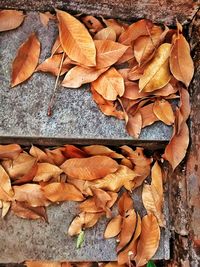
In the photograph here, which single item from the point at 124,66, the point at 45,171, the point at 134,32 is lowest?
the point at 45,171

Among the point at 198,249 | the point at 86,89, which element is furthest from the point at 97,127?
the point at 198,249

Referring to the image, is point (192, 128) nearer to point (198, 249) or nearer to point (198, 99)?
point (198, 99)

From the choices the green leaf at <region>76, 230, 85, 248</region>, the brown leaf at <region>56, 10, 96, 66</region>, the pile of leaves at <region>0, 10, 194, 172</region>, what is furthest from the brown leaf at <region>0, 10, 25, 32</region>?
the green leaf at <region>76, 230, 85, 248</region>

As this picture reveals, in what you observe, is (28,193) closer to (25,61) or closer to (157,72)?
(25,61)

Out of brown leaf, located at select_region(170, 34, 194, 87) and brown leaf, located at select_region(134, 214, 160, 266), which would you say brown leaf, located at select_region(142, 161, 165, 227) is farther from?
brown leaf, located at select_region(170, 34, 194, 87)

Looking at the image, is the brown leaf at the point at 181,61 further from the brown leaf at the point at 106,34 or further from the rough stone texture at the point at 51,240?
the rough stone texture at the point at 51,240

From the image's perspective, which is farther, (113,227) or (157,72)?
(113,227)

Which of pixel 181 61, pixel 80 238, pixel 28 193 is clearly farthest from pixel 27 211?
pixel 181 61
